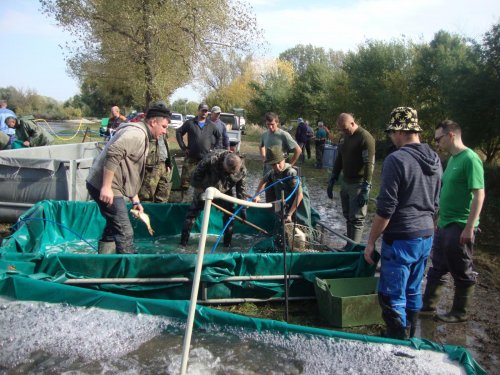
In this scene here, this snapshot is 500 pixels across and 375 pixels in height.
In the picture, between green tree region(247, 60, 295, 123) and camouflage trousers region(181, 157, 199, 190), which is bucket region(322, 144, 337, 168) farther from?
green tree region(247, 60, 295, 123)

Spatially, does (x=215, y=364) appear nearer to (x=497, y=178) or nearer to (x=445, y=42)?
(x=497, y=178)

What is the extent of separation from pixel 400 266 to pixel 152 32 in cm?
1633

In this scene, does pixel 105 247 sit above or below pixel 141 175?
below

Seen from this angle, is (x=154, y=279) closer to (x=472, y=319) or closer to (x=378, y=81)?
(x=472, y=319)

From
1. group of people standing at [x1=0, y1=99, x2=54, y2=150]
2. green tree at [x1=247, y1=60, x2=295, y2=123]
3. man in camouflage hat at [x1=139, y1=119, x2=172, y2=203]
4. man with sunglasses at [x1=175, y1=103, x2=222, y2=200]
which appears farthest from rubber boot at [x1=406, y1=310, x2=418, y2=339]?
green tree at [x1=247, y1=60, x2=295, y2=123]

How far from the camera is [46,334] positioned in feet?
11.0

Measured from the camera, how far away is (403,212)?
3.17 meters

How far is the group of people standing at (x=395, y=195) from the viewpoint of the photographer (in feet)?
10.4

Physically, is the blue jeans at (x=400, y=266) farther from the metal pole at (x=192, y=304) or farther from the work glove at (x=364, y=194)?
the work glove at (x=364, y=194)

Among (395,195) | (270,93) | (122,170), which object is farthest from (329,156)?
(270,93)

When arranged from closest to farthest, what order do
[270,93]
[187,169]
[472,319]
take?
[472,319], [187,169], [270,93]

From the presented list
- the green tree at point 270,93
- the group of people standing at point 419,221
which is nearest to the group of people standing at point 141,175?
the group of people standing at point 419,221

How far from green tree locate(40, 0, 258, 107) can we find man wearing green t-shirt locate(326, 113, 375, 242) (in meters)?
13.4

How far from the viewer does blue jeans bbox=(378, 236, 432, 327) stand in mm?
3193
